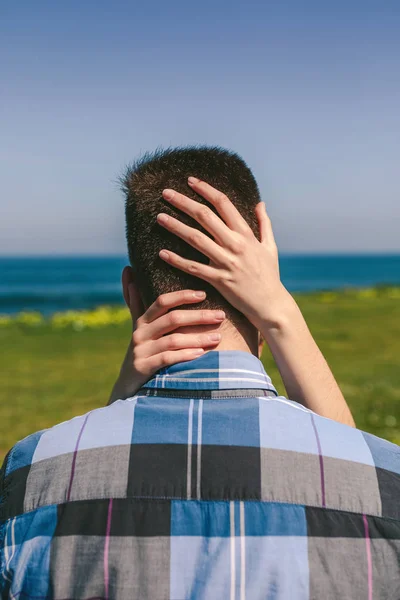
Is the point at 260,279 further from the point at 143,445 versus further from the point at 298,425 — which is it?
the point at 143,445

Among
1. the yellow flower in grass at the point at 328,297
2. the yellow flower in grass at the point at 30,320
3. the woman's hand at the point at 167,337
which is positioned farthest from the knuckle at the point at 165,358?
the yellow flower in grass at the point at 328,297

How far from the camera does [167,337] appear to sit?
1980mm

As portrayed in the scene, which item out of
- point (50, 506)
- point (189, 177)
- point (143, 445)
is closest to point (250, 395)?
point (143, 445)

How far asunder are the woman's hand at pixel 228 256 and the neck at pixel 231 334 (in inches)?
2.0

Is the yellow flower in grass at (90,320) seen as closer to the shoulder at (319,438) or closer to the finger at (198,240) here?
the finger at (198,240)

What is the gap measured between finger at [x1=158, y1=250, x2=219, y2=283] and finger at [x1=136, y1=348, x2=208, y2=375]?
0.26 m

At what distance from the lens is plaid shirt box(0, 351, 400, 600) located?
4.99 ft

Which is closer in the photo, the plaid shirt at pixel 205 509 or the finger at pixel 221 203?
the plaid shirt at pixel 205 509

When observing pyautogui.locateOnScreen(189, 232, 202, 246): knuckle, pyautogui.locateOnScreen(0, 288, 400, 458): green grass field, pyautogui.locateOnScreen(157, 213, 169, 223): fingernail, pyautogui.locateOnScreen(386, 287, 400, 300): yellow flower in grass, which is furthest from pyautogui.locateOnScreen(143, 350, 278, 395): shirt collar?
pyautogui.locateOnScreen(386, 287, 400, 300): yellow flower in grass

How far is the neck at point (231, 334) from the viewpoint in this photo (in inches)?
77.8

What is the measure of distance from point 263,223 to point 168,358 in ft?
2.30

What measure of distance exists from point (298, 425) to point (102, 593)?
0.66 metres

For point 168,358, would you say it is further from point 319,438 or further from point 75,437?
point 319,438

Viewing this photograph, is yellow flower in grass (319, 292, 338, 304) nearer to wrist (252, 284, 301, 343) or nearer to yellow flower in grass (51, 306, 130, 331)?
yellow flower in grass (51, 306, 130, 331)
